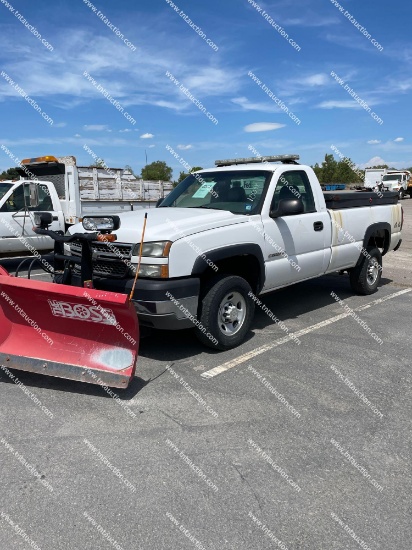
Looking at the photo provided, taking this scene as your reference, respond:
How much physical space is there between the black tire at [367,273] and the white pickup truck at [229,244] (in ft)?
0.79

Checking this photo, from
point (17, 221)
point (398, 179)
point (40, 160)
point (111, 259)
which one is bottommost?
point (17, 221)

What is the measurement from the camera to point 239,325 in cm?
515

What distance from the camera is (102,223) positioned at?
452 centimetres

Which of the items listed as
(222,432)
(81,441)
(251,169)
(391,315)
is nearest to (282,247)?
(251,169)

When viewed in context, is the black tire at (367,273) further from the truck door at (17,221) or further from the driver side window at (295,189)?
the truck door at (17,221)

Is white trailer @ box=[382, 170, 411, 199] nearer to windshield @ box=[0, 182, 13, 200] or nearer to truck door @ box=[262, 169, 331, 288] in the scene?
windshield @ box=[0, 182, 13, 200]

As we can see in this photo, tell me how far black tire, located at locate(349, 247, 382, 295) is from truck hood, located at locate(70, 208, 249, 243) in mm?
3015

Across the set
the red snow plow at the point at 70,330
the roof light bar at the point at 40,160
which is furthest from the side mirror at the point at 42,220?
the roof light bar at the point at 40,160

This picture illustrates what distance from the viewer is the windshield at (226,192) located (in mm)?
5426

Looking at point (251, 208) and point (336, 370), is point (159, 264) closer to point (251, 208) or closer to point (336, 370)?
point (251, 208)

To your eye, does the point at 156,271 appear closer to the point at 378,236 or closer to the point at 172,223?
the point at 172,223

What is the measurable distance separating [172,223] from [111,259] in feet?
2.19

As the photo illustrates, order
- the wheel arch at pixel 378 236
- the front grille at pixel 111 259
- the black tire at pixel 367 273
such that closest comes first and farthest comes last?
the front grille at pixel 111 259
the wheel arch at pixel 378 236
the black tire at pixel 367 273

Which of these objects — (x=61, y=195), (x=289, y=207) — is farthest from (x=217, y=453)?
(x=61, y=195)
